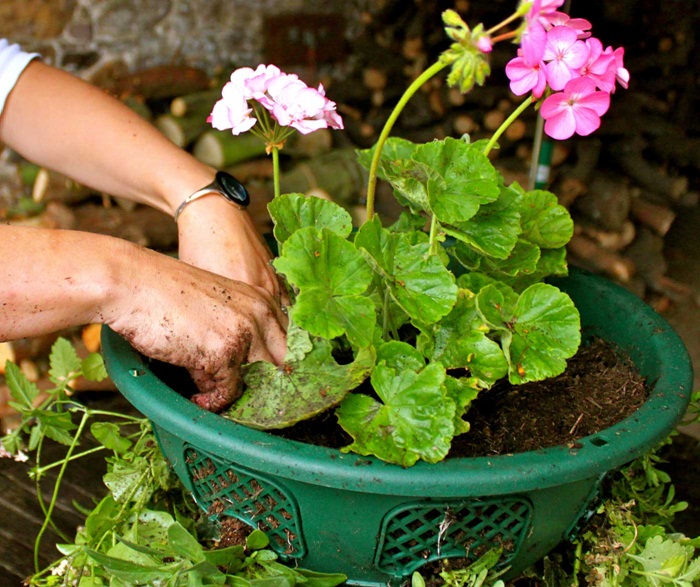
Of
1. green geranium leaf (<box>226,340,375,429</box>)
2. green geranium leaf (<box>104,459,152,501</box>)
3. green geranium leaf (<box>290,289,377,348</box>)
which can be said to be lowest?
Result: green geranium leaf (<box>104,459,152,501</box>)

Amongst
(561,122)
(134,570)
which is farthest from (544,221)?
(134,570)

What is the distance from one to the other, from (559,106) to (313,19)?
7.00ft

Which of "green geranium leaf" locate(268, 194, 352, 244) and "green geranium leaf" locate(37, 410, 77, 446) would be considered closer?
"green geranium leaf" locate(268, 194, 352, 244)

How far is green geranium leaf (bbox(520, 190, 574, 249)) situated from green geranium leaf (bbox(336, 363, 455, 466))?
31 cm

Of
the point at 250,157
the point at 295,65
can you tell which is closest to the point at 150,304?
the point at 250,157

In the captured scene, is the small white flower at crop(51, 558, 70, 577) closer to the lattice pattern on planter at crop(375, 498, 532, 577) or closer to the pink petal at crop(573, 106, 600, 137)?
the lattice pattern on planter at crop(375, 498, 532, 577)

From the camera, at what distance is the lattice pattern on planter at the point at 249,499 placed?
766mm

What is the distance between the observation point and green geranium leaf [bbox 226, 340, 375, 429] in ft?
2.48

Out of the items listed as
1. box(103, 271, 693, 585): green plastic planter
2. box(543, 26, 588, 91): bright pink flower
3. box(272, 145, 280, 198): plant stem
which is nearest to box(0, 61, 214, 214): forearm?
box(272, 145, 280, 198): plant stem

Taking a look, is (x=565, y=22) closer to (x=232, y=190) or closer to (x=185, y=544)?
(x=232, y=190)

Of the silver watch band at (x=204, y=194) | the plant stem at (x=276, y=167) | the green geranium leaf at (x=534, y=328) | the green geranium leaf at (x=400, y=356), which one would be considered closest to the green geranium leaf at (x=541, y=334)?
the green geranium leaf at (x=534, y=328)

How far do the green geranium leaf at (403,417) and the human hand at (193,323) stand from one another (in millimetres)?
132

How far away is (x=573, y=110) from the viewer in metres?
0.82

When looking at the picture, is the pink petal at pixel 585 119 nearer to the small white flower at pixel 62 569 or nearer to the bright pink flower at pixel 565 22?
the bright pink flower at pixel 565 22
